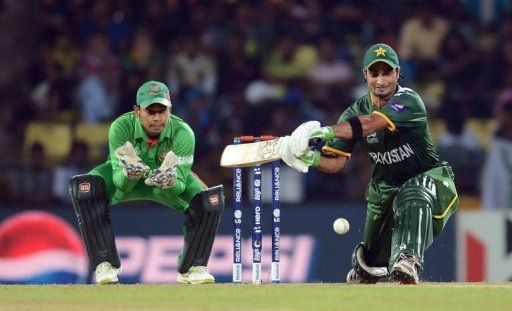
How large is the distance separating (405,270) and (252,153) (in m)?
1.23

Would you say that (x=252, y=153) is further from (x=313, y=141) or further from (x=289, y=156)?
(x=313, y=141)

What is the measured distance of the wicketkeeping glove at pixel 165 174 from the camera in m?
8.55

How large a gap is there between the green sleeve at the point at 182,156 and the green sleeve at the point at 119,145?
268 mm

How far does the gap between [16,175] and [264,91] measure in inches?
118

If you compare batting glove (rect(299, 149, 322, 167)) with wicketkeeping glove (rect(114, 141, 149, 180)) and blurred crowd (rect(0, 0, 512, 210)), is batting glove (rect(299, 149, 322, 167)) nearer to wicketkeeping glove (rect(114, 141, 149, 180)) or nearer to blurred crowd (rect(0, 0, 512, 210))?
wicketkeeping glove (rect(114, 141, 149, 180))

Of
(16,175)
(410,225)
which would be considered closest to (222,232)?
(16,175)

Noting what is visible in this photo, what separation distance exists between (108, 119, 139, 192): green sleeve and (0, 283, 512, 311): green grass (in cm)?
89

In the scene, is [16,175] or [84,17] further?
[84,17]

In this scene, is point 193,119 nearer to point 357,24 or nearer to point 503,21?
point 357,24

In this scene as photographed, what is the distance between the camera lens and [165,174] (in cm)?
855

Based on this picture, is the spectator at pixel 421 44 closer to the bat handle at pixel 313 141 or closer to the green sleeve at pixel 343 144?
the green sleeve at pixel 343 144

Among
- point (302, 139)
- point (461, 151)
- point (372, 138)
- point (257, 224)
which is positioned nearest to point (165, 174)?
point (257, 224)

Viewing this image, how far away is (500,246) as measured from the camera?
39.8 ft

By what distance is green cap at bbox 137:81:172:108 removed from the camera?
Answer: 867 centimetres
